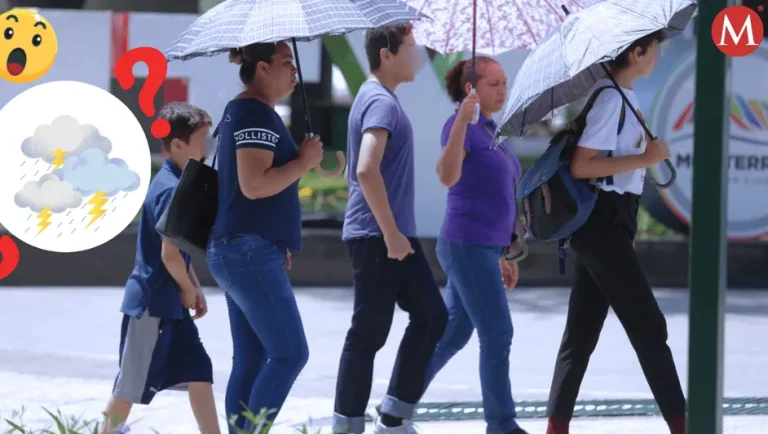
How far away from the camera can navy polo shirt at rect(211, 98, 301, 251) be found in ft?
14.6

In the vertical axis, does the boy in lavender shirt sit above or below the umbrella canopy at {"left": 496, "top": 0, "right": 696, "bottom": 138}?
below

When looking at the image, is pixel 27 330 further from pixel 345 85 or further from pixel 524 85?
pixel 524 85

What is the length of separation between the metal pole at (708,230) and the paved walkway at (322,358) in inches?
87.8

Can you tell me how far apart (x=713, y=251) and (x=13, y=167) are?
250 inches

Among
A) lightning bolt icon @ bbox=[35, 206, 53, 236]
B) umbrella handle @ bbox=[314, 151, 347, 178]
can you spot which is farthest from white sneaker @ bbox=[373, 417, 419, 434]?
lightning bolt icon @ bbox=[35, 206, 53, 236]

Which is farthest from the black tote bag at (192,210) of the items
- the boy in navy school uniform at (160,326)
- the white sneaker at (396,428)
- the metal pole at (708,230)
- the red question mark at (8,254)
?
the red question mark at (8,254)

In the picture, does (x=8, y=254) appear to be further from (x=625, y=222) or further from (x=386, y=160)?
(x=625, y=222)

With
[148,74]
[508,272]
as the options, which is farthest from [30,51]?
[508,272]

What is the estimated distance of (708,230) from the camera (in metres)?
3.23

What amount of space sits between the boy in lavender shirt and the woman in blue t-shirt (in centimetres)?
48

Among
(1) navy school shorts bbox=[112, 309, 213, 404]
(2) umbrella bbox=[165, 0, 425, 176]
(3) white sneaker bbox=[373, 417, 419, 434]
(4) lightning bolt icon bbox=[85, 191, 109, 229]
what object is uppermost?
(2) umbrella bbox=[165, 0, 425, 176]

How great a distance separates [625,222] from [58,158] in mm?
5018

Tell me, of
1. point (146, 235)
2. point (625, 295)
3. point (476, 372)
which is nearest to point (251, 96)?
point (146, 235)

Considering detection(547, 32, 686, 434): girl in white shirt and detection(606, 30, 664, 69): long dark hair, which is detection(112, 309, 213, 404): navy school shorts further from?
detection(606, 30, 664, 69): long dark hair
